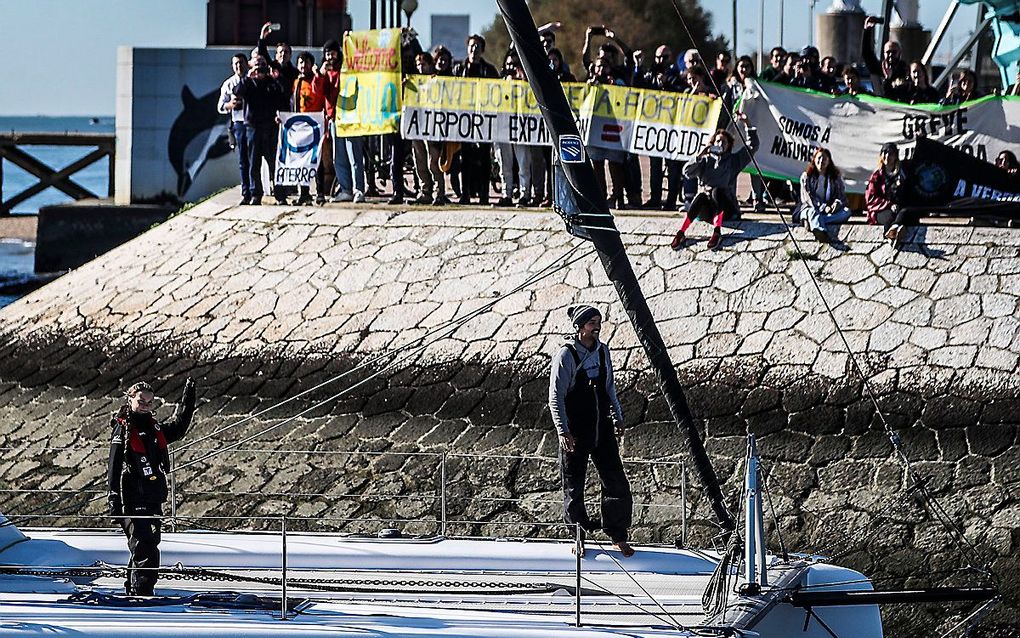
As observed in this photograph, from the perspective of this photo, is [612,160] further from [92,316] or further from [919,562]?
[919,562]

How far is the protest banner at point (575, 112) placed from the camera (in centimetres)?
1847

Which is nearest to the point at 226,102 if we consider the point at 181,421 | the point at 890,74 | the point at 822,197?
the point at 822,197

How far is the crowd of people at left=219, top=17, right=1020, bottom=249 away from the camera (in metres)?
17.2

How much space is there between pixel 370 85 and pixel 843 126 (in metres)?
5.93

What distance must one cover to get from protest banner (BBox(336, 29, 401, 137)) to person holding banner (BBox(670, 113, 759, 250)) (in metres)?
4.29

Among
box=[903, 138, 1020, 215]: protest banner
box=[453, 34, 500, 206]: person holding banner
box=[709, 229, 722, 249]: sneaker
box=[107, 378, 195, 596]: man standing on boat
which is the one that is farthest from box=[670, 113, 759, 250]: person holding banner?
box=[107, 378, 195, 596]: man standing on boat

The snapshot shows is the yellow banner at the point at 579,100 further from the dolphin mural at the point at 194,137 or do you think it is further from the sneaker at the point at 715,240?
the dolphin mural at the point at 194,137

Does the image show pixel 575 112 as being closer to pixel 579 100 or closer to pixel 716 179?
pixel 579 100

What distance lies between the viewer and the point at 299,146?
2042 cm

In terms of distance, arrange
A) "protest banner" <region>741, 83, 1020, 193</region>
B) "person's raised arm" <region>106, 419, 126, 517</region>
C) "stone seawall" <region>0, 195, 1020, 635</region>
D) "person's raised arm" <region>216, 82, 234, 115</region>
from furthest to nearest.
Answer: "person's raised arm" <region>216, 82, 234, 115</region>
"protest banner" <region>741, 83, 1020, 193</region>
"stone seawall" <region>0, 195, 1020, 635</region>
"person's raised arm" <region>106, 419, 126, 517</region>

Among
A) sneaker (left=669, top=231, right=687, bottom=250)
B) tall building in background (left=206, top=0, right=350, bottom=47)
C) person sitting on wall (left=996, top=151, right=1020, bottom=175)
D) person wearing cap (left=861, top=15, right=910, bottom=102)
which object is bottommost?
sneaker (left=669, top=231, right=687, bottom=250)

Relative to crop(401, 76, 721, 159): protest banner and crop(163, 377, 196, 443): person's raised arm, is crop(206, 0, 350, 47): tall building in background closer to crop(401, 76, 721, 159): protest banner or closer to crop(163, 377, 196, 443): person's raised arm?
crop(401, 76, 721, 159): protest banner

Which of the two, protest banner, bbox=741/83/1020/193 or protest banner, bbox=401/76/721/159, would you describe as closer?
protest banner, bbox=741/83/1020/193

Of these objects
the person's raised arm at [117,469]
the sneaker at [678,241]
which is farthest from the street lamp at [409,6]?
the person's raised arm at [117,469]
